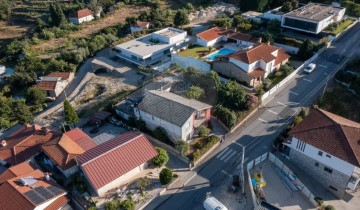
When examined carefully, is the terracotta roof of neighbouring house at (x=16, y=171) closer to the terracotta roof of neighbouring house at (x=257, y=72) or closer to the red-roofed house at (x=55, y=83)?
the red-roofed house at (x=55, y=83)

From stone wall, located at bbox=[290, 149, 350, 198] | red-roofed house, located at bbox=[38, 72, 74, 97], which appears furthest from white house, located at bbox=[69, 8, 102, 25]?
stone wall, located at bbox=[290, 149, 350, 198]

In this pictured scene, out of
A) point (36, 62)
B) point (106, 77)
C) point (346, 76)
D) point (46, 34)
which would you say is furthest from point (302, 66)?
Answer: point (46, 34)

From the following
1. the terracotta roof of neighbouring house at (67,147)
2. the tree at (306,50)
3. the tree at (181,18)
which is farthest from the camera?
the tree at (181,18)

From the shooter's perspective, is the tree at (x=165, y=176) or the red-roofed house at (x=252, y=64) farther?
the red-roofed house at (x=252, y=64)

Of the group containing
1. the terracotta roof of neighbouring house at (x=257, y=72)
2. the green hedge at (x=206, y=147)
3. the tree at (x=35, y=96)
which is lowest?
the tree at (x=35, y=96)

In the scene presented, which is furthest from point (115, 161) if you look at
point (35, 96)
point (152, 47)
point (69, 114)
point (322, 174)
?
point (152, 47)

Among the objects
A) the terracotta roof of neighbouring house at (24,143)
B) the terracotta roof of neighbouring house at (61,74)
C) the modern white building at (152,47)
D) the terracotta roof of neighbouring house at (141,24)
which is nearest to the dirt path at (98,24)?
the terracotta roof of neighbouring house at (141,24)

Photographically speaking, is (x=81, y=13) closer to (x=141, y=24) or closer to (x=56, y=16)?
(x=56, y=16)
